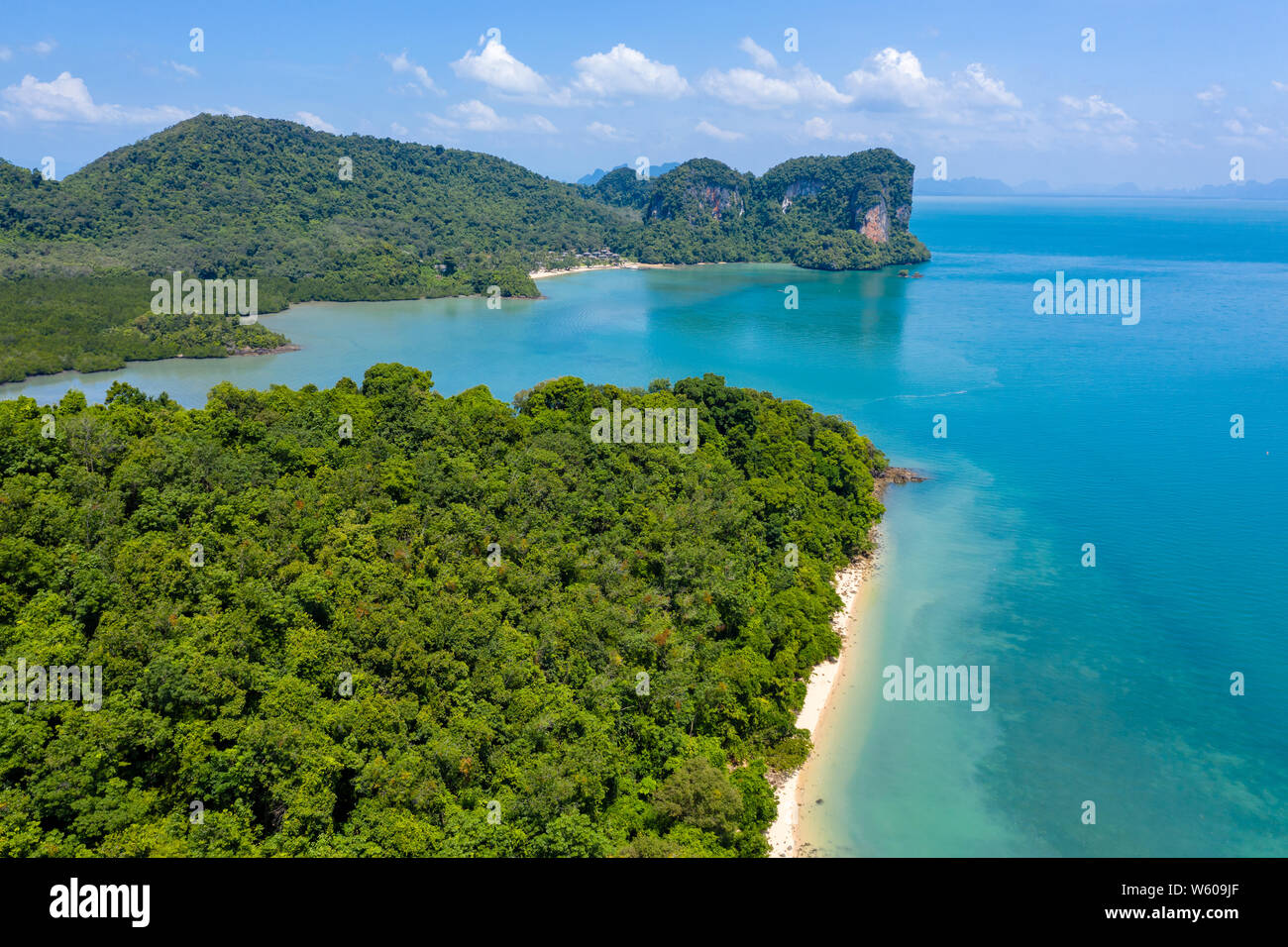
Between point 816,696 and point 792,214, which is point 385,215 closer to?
point 792,214

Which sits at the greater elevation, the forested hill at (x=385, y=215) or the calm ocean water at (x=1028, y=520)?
the forested hill at (x=385, y=215)

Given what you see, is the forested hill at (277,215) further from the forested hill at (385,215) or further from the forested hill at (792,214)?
the forested hill at (792,214)

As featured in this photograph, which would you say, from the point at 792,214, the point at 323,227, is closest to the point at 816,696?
the point at 323,227

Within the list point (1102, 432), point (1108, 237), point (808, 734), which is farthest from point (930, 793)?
point (1108, 237)

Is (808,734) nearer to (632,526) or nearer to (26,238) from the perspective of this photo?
(632,526)

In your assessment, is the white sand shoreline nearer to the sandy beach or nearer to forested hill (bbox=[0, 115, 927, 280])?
forested hill (bbox=[0, 115, 927, 280])

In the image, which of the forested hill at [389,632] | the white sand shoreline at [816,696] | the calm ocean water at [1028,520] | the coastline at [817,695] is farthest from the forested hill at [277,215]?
the white sand shoreline at [816,696]
